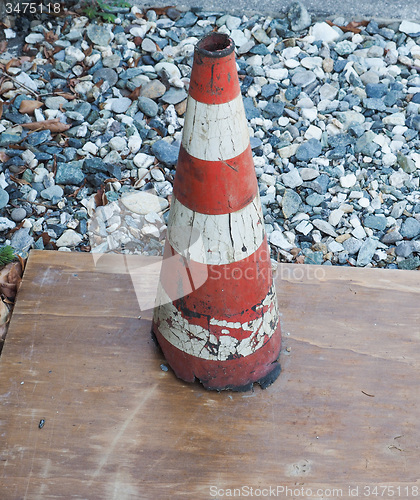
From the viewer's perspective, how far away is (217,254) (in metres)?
1.61

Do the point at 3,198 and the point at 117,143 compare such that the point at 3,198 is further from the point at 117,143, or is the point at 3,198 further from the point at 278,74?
the point at 278,74

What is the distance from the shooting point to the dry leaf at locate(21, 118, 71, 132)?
3078 millimetres

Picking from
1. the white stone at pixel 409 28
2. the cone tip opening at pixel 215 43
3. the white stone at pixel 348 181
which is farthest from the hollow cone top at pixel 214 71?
the white stone at pixel 409 28

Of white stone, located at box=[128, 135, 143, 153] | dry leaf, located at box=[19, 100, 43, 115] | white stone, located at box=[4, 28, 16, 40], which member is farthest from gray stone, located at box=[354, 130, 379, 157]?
white stone, located at box=[4, 28, 16, 40]

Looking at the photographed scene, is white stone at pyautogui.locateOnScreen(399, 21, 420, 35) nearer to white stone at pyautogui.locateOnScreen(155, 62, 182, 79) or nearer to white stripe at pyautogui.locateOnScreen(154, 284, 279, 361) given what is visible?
white stone at pyautogui.locateOnScreen(155, 62, 182, 79)

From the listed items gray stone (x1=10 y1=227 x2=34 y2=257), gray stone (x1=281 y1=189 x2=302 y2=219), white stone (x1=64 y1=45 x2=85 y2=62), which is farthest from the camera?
white stone (x1=64 y1=45 x2=85 y2=62)

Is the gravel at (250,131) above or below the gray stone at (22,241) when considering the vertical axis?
above

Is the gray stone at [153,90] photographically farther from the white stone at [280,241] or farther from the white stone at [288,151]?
the white stone at [280,241]

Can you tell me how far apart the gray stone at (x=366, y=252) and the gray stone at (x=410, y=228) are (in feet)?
0.54

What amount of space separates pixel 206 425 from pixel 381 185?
1718 millimetres

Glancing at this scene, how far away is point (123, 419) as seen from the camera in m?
1.78

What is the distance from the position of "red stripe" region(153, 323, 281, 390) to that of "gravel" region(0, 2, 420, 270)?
81 centimetres

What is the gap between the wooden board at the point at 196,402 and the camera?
167 cm

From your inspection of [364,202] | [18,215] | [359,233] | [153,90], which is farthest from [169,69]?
[359,233]
